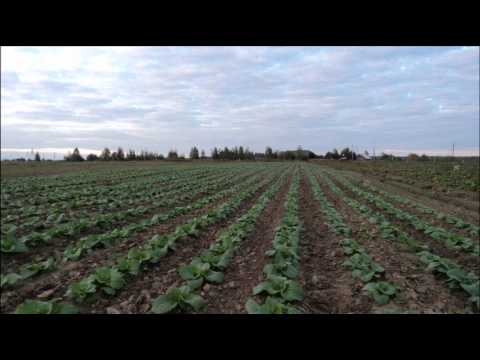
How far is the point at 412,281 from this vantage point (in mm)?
4387

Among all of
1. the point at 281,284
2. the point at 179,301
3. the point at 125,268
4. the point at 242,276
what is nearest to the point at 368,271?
the point at 281,284

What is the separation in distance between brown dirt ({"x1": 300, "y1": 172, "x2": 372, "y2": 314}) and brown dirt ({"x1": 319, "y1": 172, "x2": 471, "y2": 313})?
15.2 inches

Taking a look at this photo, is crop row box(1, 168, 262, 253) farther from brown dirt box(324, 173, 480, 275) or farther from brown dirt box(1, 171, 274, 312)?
brown dirt box(324, 173, 480, 275)

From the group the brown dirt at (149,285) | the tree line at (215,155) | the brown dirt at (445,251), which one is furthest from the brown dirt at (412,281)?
the tree line at (215,155)

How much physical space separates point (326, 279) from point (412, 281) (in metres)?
1.34

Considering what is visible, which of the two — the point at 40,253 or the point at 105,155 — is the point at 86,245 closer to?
the point at 40,253

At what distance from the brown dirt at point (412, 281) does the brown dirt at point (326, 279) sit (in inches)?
15.2

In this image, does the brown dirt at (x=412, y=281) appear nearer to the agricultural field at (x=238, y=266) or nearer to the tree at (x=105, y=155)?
the agricultural field at (x=238, y=266)

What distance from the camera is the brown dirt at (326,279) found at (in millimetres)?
3650

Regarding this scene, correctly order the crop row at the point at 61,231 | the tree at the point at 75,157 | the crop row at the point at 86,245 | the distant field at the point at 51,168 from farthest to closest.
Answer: the tree at the point at 75,157 < the distant field at the point at 51,168 < the crop row at the point at 61,231 < the crop row at the point at 86,245

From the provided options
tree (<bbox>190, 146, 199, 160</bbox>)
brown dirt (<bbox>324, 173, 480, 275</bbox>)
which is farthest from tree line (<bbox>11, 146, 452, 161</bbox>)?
brown dirt (<bbox>324, 173, 480, 275</bbox>)

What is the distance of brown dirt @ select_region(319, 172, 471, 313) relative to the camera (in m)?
3.64

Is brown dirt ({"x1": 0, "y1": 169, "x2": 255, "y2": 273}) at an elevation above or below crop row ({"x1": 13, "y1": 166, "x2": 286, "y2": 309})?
below
